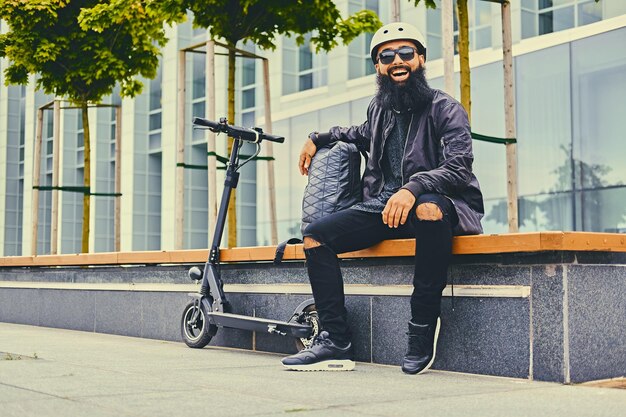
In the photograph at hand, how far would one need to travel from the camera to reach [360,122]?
72.3ft

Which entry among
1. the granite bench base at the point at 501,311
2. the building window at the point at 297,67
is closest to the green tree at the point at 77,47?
the granite bench base at the point at 501,311

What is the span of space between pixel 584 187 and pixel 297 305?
41.9 feet

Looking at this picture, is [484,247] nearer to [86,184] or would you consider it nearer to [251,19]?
[251,19]

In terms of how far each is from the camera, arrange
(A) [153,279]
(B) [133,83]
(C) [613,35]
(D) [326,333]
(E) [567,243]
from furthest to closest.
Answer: (C) [613,35], (B) [133,83], (A) [153,279], (D) [326,333], (E) [567,243]

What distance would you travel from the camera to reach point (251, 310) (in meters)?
7.02

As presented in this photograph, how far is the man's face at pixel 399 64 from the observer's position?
5539mm

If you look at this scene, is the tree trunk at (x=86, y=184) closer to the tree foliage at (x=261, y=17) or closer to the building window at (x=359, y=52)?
the tree foliage at (x=261, y=17)

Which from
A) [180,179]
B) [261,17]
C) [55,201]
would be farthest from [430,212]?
[55,201]

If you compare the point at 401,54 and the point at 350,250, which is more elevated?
the point at 401,54

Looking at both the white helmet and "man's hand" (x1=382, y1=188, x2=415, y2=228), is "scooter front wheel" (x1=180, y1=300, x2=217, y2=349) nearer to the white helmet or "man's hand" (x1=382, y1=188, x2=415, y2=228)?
"man's hand" (x1=382, y1=188, x2=415, y2=228)

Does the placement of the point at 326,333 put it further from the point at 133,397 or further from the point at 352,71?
the point at 352,71

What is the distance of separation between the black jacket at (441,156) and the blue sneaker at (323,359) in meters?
0.93

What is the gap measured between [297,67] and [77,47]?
13.3 meters

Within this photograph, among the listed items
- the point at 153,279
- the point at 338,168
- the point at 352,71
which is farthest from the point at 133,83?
the point at 352,71
